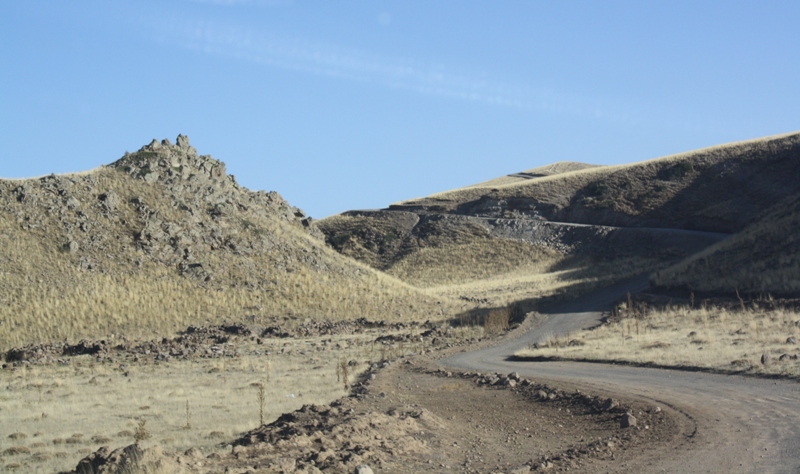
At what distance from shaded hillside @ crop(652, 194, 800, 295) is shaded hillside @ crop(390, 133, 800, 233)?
85.1ft

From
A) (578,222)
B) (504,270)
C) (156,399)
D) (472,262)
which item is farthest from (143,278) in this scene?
(578,222)

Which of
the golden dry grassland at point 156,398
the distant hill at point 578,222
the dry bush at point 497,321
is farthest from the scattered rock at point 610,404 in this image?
the distant hill at point 578,222

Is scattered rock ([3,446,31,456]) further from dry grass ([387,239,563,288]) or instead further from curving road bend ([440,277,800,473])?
dry grass ([387,239,563,288])

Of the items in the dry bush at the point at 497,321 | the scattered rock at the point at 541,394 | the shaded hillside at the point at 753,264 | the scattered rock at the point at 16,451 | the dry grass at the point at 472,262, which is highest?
the dry grass at the point at 472,262

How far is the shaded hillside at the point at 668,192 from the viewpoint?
224ft

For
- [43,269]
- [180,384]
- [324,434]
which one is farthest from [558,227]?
[324,434]

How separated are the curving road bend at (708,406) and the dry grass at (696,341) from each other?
2.85 feet

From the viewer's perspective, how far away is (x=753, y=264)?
3484 cm

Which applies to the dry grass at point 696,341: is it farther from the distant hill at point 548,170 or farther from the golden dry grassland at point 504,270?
the distant hill at point 548,170

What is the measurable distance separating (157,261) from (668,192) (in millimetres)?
55592

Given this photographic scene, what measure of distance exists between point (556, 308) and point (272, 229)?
1881 centimetres

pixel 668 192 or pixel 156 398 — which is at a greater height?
pixel 668 192

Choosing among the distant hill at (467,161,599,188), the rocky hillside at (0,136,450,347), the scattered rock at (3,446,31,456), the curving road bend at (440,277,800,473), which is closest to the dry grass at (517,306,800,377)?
the curving road bend at (440,277,800,473)

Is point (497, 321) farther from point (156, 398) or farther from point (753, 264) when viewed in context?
point (156, 398)
